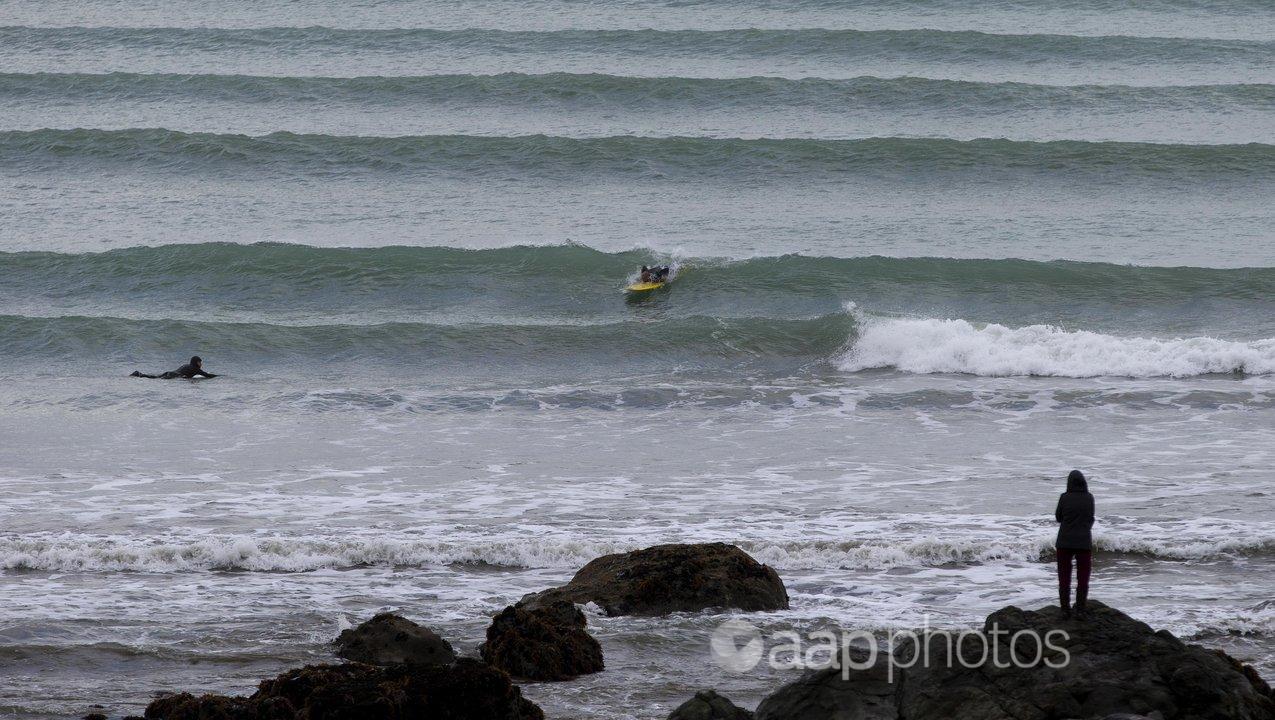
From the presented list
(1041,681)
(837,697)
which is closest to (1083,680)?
(1041,681)

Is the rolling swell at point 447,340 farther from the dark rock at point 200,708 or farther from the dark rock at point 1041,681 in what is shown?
the dark rock at point 1041,681

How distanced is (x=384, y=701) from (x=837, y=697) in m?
2.32

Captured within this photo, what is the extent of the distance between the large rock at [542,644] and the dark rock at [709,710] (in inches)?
68.8

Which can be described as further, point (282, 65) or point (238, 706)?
point (282, 65)

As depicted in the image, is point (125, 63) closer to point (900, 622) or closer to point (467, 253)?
point (467, 253)

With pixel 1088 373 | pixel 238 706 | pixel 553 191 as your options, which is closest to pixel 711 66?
pixel 553 191

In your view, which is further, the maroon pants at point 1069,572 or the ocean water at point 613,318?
the ocean water at point 613,318

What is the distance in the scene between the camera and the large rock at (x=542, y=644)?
8.21 meters

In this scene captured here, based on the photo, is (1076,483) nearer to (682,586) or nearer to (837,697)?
(837,697)

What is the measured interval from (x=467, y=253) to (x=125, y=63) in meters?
13.8

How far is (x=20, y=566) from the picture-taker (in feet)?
35.4

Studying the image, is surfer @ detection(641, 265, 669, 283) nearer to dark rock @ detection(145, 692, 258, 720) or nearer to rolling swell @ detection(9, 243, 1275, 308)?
rolling swell @ detection(9, 243, 1275, 308)

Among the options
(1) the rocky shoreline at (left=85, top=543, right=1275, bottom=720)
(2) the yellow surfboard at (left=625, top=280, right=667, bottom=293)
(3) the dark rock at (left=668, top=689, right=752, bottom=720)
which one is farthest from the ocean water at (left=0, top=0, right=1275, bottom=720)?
(3) the dark rock at (left=668, top=689, right=752, bottom=720)

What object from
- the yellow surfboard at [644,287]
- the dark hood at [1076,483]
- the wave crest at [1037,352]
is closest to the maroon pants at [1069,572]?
the dark hood at [1076,483]
